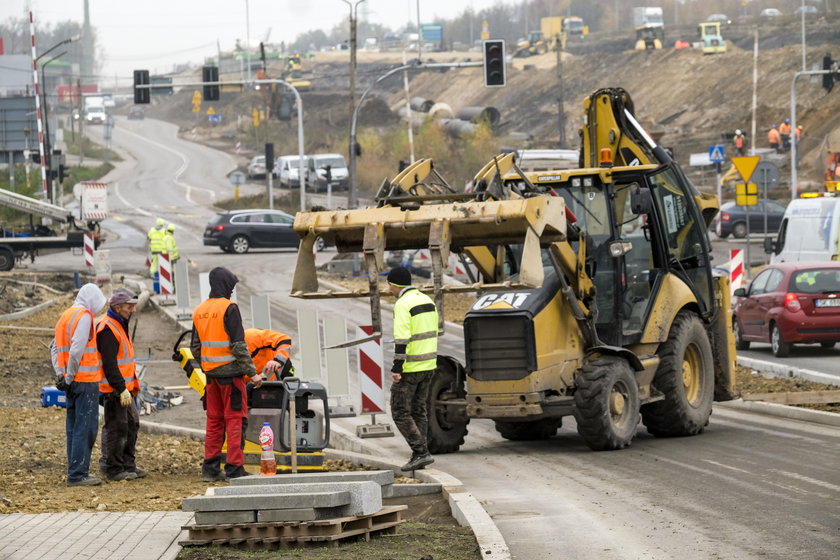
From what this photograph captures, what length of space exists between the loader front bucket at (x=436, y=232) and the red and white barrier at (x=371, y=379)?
6.40 feet

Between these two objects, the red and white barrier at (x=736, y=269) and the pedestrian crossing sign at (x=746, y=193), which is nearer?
the red and white barrier at (x=736, y=269)

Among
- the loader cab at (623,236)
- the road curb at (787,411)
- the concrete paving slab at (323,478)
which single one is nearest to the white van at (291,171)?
the road curb at (787,411)

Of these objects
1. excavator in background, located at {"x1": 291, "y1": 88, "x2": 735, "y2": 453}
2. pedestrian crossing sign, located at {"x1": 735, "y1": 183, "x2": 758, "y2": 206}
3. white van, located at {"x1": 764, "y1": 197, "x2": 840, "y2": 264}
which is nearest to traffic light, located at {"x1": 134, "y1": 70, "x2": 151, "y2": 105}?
pedestrian crossing sign, located at {"x1": 735, "y1": 183, "x2": 758, "y2": 206}

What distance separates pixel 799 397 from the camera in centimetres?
1688

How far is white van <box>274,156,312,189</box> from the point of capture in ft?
259

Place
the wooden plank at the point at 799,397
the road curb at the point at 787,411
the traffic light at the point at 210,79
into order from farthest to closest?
the traffic light at the point at 210,79
the wooden plank at the point at 799,397
the road curb at the point at 787,411

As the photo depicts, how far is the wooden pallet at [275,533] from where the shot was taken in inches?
349

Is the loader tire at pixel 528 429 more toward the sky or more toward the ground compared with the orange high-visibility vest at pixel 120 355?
more toward the ground

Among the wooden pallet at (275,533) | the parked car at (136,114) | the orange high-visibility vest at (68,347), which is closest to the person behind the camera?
the wooden pallet at (275,533)

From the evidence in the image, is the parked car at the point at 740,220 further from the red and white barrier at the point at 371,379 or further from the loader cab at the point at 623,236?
the red and white barrier at the point at 371,379

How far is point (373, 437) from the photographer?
15.5 m

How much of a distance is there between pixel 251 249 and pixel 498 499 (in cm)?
3984

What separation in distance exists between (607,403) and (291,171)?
66933mm

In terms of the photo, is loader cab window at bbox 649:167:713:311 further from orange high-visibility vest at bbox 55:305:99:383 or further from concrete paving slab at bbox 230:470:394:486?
orange high-visibility vest at bbox 55:305:99:383
